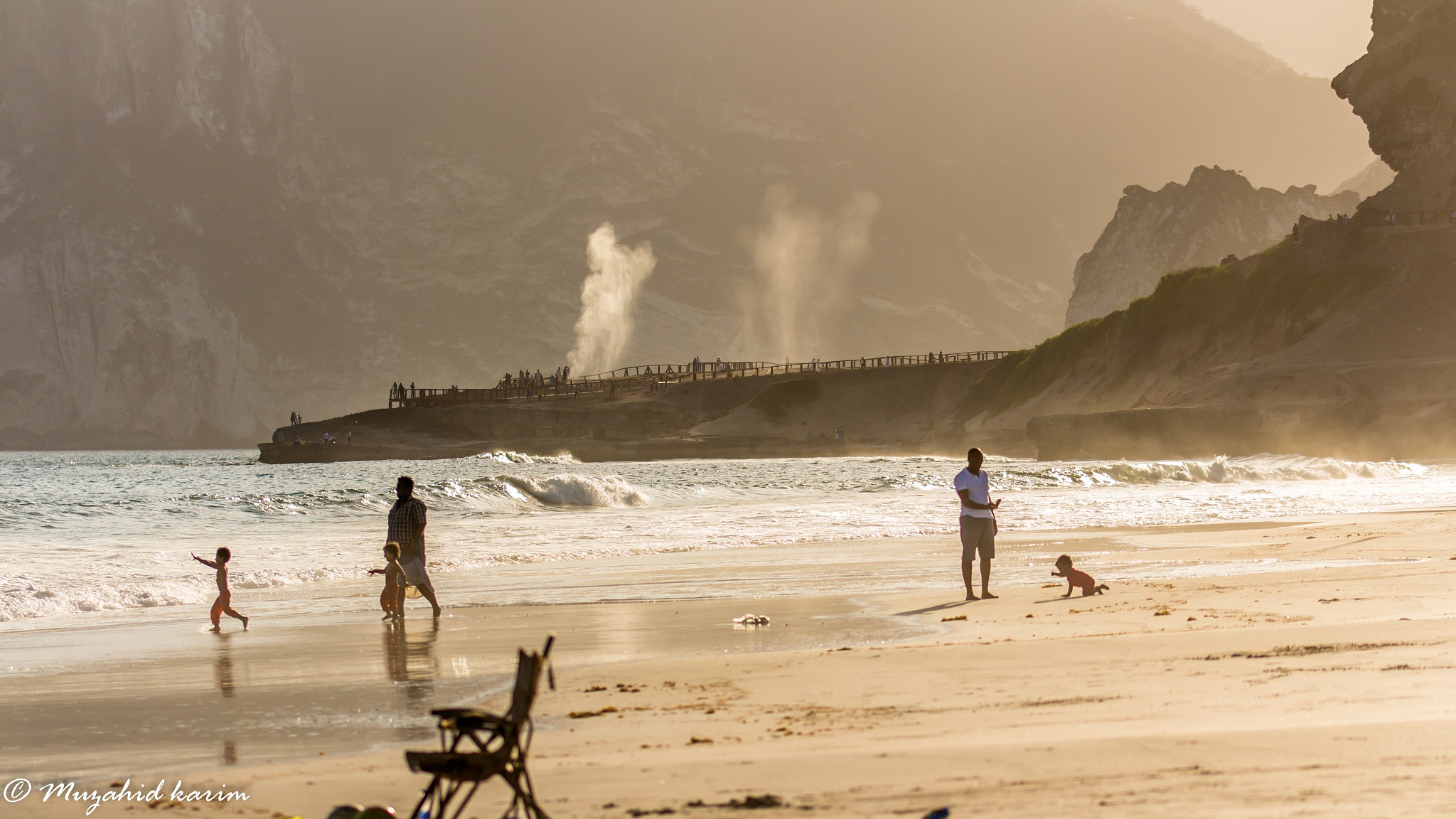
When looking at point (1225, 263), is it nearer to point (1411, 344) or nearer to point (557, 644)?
point (1411, 344)

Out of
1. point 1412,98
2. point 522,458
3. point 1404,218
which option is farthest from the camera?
point 522,458

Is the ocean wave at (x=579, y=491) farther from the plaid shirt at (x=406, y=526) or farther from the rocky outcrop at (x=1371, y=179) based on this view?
the rocky outcrop at (x=1371, y=179)

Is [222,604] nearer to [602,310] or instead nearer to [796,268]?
[602,310]

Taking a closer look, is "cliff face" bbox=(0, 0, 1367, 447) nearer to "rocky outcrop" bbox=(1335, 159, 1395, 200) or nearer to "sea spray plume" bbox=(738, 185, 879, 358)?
"sea spray plume" bbox=(738, 185, 879, 358)

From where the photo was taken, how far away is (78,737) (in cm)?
619

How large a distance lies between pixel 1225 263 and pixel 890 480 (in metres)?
41.8

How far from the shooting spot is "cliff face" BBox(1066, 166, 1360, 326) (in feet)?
394

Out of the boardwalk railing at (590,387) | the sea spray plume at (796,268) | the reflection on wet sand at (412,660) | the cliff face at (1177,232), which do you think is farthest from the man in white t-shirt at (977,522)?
the sea spray plume at (796,268)

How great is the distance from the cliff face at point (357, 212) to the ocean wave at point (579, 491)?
136870 millimetres

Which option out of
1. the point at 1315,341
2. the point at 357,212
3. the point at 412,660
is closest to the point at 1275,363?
the point at 1315,341

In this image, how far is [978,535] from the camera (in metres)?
11.5

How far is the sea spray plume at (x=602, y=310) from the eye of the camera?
173250 mm

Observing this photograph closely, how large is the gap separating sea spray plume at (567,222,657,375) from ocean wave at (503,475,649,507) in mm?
134750

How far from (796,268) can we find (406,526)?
17607 centimetres
